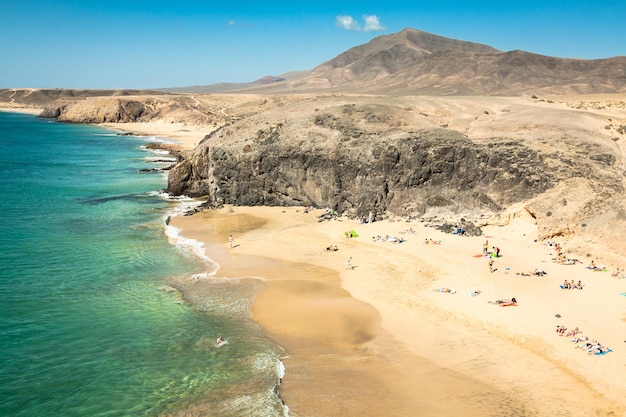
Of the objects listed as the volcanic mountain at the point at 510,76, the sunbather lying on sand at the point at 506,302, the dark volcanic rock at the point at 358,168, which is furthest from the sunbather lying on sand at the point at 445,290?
the volcanic mountain at the point at 510,76

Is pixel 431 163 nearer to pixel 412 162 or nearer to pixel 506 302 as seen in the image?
pixel 412 162

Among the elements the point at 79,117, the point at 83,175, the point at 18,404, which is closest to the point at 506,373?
the point at 18,404

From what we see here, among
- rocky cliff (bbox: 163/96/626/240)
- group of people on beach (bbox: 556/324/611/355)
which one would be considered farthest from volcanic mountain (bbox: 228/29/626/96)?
group of people on beach (bbox: 556/324/611/355)

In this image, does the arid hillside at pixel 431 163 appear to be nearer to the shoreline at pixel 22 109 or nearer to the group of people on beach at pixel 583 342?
the group of people on beach at pixel 583 342

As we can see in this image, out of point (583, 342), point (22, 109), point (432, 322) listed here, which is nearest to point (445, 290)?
point (432, 322)

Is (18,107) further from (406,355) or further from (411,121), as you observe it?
(406,355)

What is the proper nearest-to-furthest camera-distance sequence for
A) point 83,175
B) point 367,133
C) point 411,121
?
1. point 367,133
2. point 411,121
3. point 83,175
